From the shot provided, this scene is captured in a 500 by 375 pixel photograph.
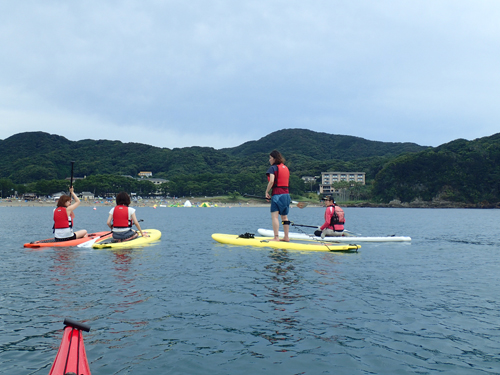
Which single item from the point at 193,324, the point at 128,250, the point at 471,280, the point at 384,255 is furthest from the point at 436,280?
the point at 128,250

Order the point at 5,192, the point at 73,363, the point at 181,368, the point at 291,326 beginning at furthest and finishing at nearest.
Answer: the point at 5,192, the point at 291,326, the point at 181,368, the point at 73,363

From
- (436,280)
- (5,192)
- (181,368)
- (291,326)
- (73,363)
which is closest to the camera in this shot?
(73,363)

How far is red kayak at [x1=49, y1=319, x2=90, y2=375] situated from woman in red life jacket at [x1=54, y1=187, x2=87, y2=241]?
12766 mm

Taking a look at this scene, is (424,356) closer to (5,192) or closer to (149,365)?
(149,365)

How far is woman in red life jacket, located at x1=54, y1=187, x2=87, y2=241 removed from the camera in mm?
16203

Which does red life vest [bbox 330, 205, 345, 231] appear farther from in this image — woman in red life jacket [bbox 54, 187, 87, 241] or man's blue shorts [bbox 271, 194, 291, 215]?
woman in red life jacket [bbox 54, 187, 87, 241]

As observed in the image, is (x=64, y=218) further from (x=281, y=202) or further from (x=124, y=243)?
(x=281, y=202)

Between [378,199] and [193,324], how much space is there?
7231 inches

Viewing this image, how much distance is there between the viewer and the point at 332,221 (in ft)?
60.9

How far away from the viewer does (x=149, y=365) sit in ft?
17.6

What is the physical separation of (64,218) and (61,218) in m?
0.13

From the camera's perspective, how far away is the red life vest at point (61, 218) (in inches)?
643

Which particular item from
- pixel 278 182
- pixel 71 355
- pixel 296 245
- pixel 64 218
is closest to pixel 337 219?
pixel 296 245

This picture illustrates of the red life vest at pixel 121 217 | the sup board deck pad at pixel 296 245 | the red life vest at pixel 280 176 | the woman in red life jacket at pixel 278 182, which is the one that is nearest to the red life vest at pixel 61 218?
the red life vest at pixel 121 217
